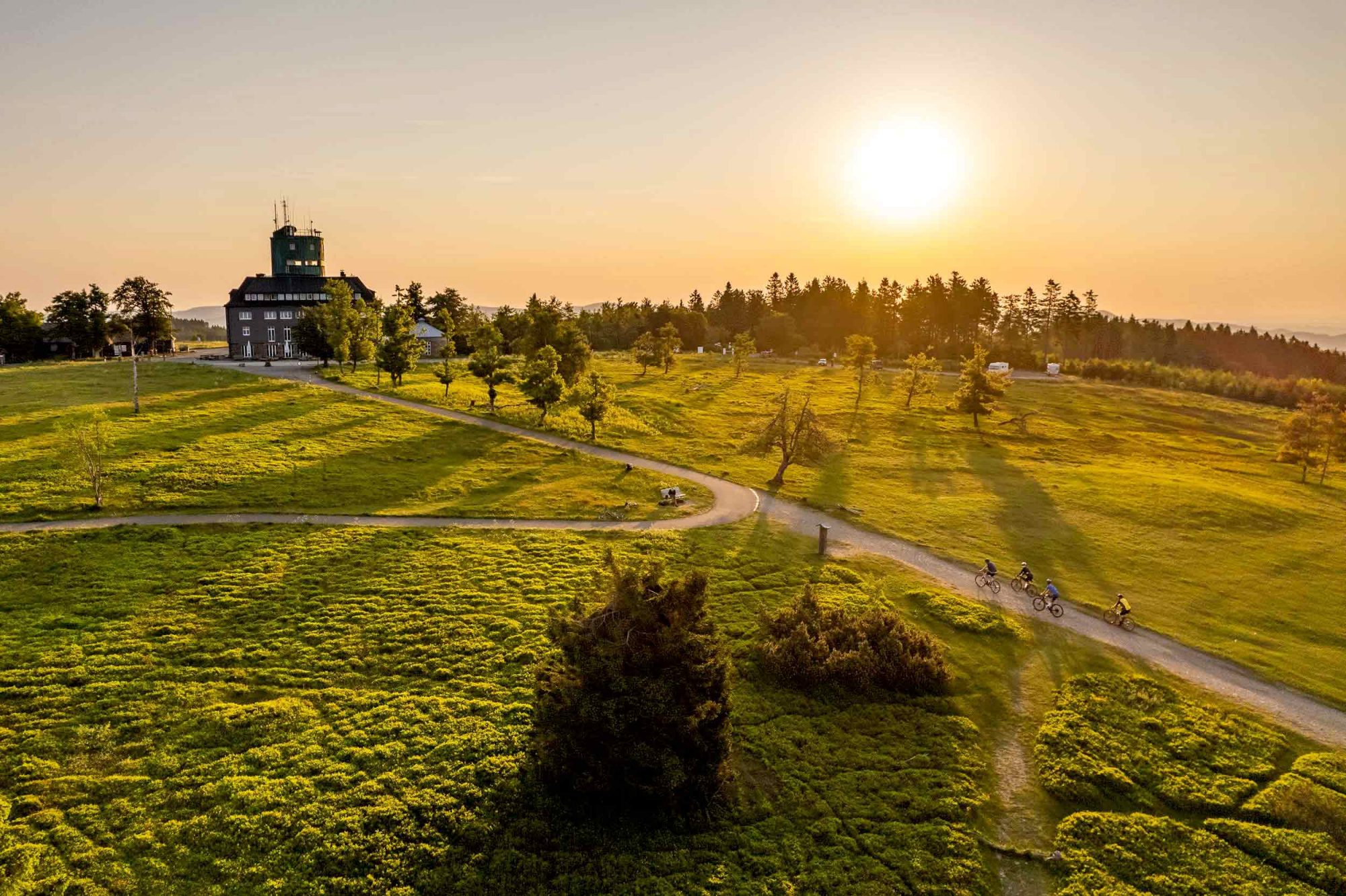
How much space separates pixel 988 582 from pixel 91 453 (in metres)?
59.2

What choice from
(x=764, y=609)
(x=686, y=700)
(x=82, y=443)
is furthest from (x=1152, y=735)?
(x=82, y=443)

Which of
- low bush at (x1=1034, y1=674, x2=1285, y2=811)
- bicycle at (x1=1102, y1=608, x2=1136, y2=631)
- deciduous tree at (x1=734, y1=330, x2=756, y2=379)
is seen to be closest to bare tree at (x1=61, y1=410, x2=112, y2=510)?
low bush at (x1=1034, y1=674, x2=1285, y2=811)

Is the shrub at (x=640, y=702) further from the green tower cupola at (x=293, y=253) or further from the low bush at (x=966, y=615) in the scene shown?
the green tower cupola at (x=293, y=253)

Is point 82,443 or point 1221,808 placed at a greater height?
point 82,443

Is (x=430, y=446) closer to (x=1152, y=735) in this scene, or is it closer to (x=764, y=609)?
(x=764, y=609)

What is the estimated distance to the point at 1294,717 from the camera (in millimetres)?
27594

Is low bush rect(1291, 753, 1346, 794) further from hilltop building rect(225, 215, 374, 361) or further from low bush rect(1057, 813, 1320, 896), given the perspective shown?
hilltop building rect(225, 215, 374, 361)

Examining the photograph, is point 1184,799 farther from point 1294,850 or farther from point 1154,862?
point 1154,862

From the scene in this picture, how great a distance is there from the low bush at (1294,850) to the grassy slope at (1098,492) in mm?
11591

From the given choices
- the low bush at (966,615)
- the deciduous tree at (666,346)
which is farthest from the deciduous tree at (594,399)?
the deciduous tree at (666,346)

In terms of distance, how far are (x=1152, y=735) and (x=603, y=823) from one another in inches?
836

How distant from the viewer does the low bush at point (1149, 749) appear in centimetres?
2338

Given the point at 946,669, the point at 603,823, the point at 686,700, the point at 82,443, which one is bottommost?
the point at 603,823

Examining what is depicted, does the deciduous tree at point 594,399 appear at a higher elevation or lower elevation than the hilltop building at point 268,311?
lower
